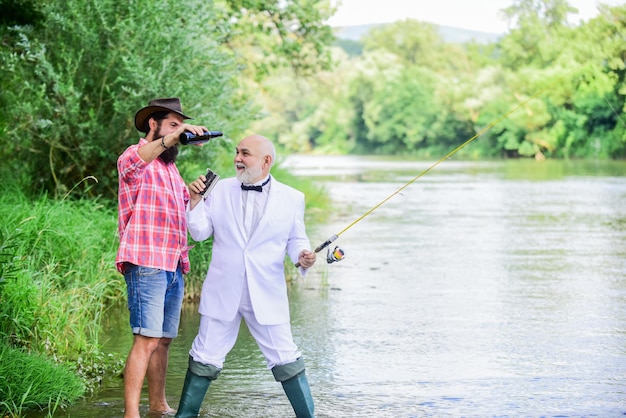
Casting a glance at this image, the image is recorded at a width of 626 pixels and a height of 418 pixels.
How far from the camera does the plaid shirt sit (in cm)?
604

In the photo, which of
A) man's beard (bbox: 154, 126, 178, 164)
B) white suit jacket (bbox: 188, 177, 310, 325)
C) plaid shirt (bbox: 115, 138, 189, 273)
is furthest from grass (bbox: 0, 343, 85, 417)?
man's beard (bbox: 154, 126, 178, 164)

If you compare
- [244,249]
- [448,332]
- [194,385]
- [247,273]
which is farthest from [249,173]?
[448,332]

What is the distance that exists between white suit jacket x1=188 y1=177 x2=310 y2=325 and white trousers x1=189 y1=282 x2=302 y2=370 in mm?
62

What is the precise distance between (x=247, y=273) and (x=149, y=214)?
0.69 meters

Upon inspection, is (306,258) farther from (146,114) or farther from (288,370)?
(146,114)

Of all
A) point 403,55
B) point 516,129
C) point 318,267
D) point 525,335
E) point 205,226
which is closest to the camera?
point 205,226

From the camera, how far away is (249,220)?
5996mm

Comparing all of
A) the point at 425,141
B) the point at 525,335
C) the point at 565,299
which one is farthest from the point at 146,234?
the point at 425,141

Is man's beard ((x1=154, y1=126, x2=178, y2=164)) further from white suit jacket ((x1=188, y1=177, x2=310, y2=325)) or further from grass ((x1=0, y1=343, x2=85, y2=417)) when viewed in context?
grass ((x1=0, y1=343, x2=85, y2=417))

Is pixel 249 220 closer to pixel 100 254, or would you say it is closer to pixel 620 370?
pixel 620 370

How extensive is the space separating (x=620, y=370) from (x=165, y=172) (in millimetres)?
3786

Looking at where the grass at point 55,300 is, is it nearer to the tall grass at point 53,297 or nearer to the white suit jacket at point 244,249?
the tall grass at point 53,297

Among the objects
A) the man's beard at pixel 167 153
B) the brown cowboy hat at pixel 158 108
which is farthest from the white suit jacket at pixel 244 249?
the brown cowboy hat at pixel 158 108

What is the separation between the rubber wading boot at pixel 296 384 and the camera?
595cm
